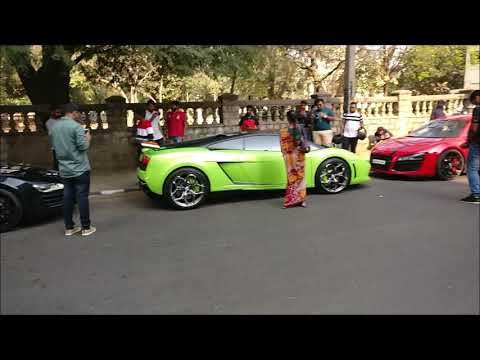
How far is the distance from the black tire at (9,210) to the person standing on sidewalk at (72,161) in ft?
2.24

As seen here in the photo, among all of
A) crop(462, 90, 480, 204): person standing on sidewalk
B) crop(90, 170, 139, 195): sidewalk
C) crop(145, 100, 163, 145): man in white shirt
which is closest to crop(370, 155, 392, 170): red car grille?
crop(462, 90, 480, 204): person standing on sidewalk

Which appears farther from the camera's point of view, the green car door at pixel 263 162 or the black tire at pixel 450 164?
the black tire at pixel 450 164

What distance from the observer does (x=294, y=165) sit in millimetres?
6562

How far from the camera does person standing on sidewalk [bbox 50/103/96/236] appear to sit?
208 inches

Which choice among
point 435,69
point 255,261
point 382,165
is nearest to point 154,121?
point 382,165

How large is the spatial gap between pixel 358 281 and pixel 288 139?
10.5ft

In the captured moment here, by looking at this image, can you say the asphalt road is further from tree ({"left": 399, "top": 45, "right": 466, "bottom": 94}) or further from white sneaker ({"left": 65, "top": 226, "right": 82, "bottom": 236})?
tree ({"left": 399, "top": 45, "right": 466, "bottom": 94})

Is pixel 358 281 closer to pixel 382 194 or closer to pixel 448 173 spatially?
pixel 382 194

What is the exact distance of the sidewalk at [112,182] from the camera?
8359 millimetres

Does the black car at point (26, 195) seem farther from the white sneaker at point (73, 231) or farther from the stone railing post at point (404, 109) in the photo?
the stone railing post at point (404, 109)

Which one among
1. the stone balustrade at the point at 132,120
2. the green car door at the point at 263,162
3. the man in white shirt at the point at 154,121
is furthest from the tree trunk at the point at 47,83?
the green car door at the point at 263,162

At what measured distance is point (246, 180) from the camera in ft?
22.8
